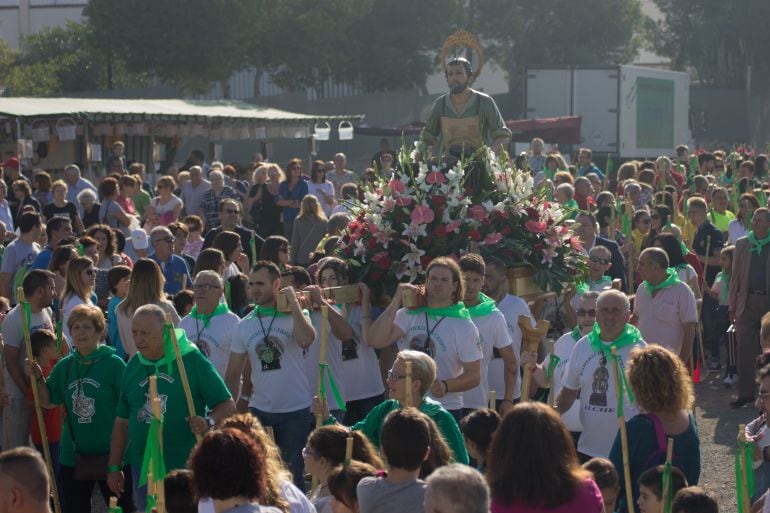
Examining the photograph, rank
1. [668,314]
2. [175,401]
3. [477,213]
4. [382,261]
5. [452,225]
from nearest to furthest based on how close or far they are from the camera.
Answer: [175,401] → [382,261] → [452,225] → [477,213] → [668,314]

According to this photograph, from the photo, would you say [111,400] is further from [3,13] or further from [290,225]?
[3,13]

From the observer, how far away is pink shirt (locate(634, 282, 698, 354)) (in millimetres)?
10484

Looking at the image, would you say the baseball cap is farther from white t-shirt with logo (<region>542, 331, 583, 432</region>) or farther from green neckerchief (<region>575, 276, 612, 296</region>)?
white t-shirt with logo (<region>542, 331, 583, 432</region>)

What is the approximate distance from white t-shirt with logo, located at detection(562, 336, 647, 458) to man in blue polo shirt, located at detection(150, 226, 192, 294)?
15.0 ft

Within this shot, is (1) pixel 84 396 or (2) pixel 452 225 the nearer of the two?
(1) pixel 84 396

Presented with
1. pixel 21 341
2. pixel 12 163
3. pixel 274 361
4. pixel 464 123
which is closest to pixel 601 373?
pixel 274 361

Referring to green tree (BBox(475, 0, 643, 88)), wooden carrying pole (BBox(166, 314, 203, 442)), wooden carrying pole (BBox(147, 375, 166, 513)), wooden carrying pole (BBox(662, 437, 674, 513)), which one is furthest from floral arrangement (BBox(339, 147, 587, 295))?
green tree (BBox(475, 0, 643, 88))

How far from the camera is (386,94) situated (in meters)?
46.5

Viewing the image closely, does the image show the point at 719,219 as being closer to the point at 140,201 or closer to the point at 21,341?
the point at 140,201

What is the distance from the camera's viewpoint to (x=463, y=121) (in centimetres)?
1172

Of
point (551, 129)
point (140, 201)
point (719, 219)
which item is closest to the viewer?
point (719, 219)

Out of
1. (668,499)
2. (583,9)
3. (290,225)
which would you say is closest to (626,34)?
(583,9)

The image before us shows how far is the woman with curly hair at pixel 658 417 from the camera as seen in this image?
678 cm

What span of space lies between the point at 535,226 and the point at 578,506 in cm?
542
